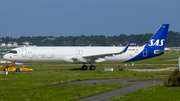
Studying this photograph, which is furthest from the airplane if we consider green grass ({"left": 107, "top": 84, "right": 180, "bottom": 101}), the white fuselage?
green grass ({"left": 107, "top": 84, "right": 180, "bottom": 101})

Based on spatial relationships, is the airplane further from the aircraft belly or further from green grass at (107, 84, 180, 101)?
green grass at (107, 84, 180, 101)

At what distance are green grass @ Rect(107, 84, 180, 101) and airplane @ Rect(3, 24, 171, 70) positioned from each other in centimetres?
2119

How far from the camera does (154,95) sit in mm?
21031

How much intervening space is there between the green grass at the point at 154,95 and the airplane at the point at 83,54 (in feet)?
69.5

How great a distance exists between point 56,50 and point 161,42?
20.6 metres

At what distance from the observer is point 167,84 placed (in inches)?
1006

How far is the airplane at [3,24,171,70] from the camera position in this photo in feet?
148

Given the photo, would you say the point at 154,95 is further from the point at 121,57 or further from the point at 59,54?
the point at 121,57

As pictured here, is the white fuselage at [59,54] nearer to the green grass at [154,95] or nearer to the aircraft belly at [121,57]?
the aircraft belly at [121,57]

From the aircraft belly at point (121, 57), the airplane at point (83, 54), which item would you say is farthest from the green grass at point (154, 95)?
the aircraft belly at point (121, 57)

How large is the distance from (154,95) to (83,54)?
2786 centimetres

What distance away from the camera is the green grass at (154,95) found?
19438mm

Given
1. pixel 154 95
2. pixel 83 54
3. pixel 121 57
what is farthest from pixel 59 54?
pixel 154 95

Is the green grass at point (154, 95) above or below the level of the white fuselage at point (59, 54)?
below
